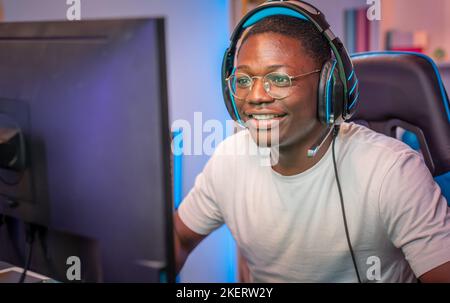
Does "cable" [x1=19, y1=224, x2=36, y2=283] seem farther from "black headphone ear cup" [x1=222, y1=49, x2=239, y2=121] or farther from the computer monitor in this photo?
"black headphone ear cup" [x1=222, y1=49, x2=239, y2=121]

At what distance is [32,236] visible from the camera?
66cm

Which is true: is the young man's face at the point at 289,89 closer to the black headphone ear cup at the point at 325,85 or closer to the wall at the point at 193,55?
the black headphone ear cup at the point at 325,85

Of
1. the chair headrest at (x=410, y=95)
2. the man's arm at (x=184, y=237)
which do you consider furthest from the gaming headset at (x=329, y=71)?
the man's arm at (x=184, y=237)

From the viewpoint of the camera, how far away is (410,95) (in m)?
0.94

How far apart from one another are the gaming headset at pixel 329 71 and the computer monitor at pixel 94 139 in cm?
42

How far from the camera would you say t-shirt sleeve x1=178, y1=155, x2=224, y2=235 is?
1.06 metres

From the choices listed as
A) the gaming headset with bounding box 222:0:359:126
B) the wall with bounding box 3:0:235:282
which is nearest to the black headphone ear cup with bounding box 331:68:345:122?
the gaming headset with bounding box 222:0:359:126

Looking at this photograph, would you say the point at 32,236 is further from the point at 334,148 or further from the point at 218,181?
the point at 334,148

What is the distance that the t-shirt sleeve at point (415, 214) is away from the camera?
0.75 meters

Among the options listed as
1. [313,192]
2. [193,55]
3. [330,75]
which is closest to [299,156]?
[313,192]

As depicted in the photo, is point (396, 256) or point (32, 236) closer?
point (32, 236)

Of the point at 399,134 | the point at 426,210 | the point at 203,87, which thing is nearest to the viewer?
the point at 426,210

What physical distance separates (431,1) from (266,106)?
640mm
